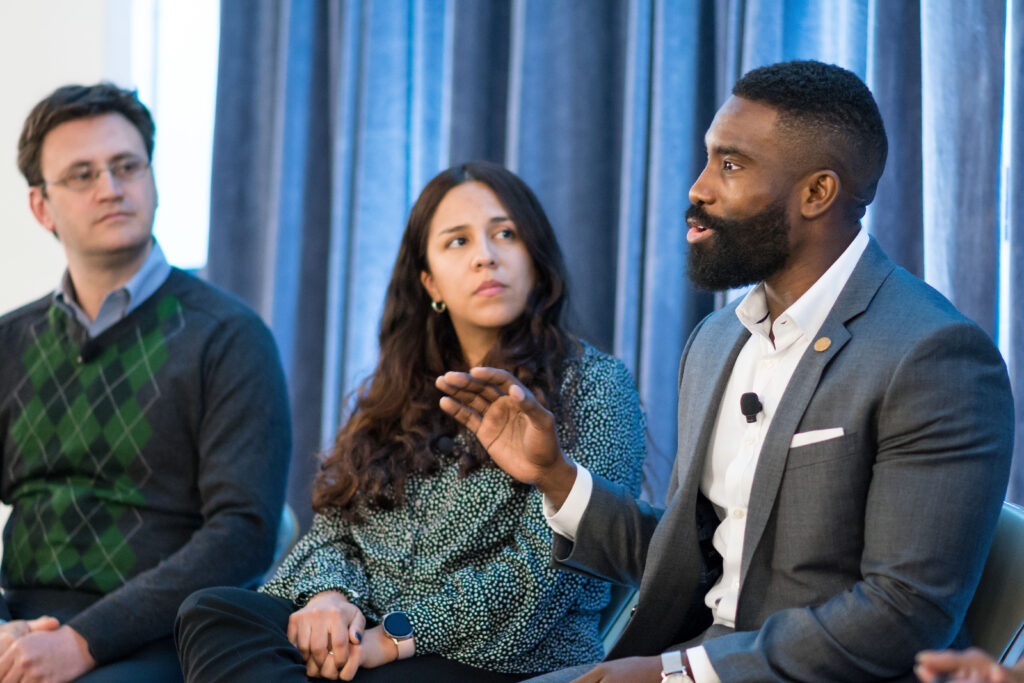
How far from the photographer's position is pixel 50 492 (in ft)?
7.97

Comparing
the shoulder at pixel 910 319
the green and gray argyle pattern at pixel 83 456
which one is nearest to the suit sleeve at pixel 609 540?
the shoulder at pixel 910 319

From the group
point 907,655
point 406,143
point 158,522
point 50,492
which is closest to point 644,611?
point 907,655

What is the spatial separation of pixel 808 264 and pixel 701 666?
2.13 feet

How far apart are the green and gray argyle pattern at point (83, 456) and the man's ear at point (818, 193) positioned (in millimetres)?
1505

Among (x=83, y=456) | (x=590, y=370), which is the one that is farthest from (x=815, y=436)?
(x=83, y=456)

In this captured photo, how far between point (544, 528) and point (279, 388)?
0.81 meters

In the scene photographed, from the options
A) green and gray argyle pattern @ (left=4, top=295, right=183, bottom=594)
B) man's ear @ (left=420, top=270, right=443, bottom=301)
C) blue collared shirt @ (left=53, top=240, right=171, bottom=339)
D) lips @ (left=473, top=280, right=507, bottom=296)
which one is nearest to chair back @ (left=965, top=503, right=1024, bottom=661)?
lips @ (left=473, top=280, right=507, bottom=296)

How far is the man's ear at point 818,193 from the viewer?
5.38 ft

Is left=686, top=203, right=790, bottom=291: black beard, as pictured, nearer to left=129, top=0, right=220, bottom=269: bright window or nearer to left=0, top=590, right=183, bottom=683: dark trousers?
left=0, top=590, right=183, bottom=683: dark trousers

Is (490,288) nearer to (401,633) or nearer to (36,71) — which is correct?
(401,633)

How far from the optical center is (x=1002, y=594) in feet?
4.95

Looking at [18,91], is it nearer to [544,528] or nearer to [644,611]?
[544,528]

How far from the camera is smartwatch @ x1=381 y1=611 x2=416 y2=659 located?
190cm

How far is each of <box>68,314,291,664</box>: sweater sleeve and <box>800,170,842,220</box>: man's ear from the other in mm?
1314
